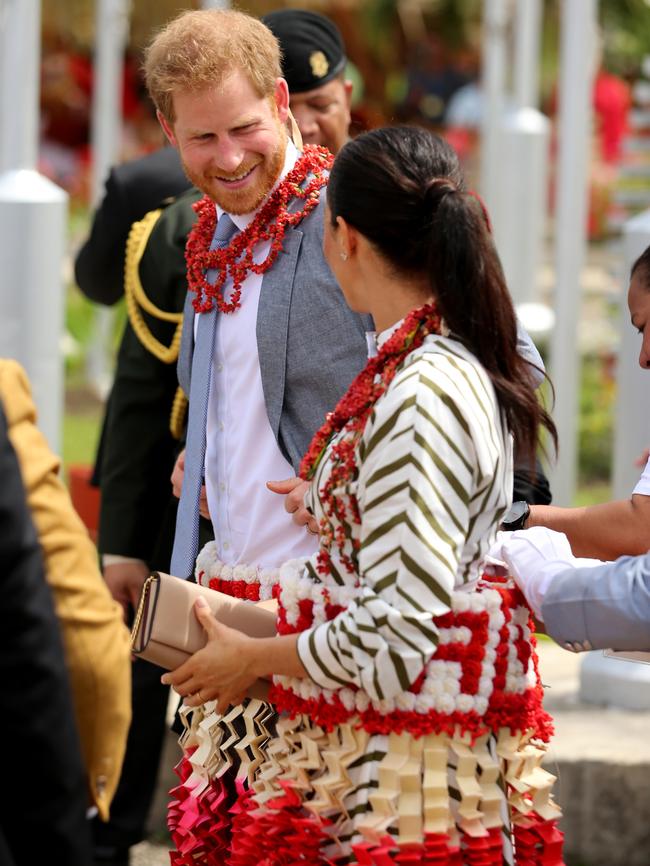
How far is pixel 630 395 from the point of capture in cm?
486

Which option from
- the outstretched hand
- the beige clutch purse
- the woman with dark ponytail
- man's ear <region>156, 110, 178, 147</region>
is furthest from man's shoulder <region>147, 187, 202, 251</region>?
the beige clutch purse

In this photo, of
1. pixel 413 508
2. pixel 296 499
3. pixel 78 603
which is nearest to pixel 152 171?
pixel 296 499

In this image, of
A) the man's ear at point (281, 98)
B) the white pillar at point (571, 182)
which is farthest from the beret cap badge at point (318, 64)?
the white pillar at point (571, 182)

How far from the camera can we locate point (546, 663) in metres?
5.51

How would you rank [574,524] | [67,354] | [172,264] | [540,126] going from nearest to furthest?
[574,524] → [172,264] → [540,126] → [67,354]

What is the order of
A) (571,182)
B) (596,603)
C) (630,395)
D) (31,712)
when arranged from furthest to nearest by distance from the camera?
(571,182) < (630,395) < (596,603) < (31,712)

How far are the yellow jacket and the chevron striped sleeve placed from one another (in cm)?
38

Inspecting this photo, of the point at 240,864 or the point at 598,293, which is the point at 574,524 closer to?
the point at 240,864

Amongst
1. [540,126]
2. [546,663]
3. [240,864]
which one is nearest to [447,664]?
[240,864]

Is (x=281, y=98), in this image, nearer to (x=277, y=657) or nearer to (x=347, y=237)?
(x=347, y=237)

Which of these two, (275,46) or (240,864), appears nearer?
(240,864)

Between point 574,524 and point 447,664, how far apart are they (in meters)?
0.51

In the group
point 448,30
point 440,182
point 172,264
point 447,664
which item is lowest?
point 447,664

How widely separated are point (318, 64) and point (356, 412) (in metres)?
1.62
